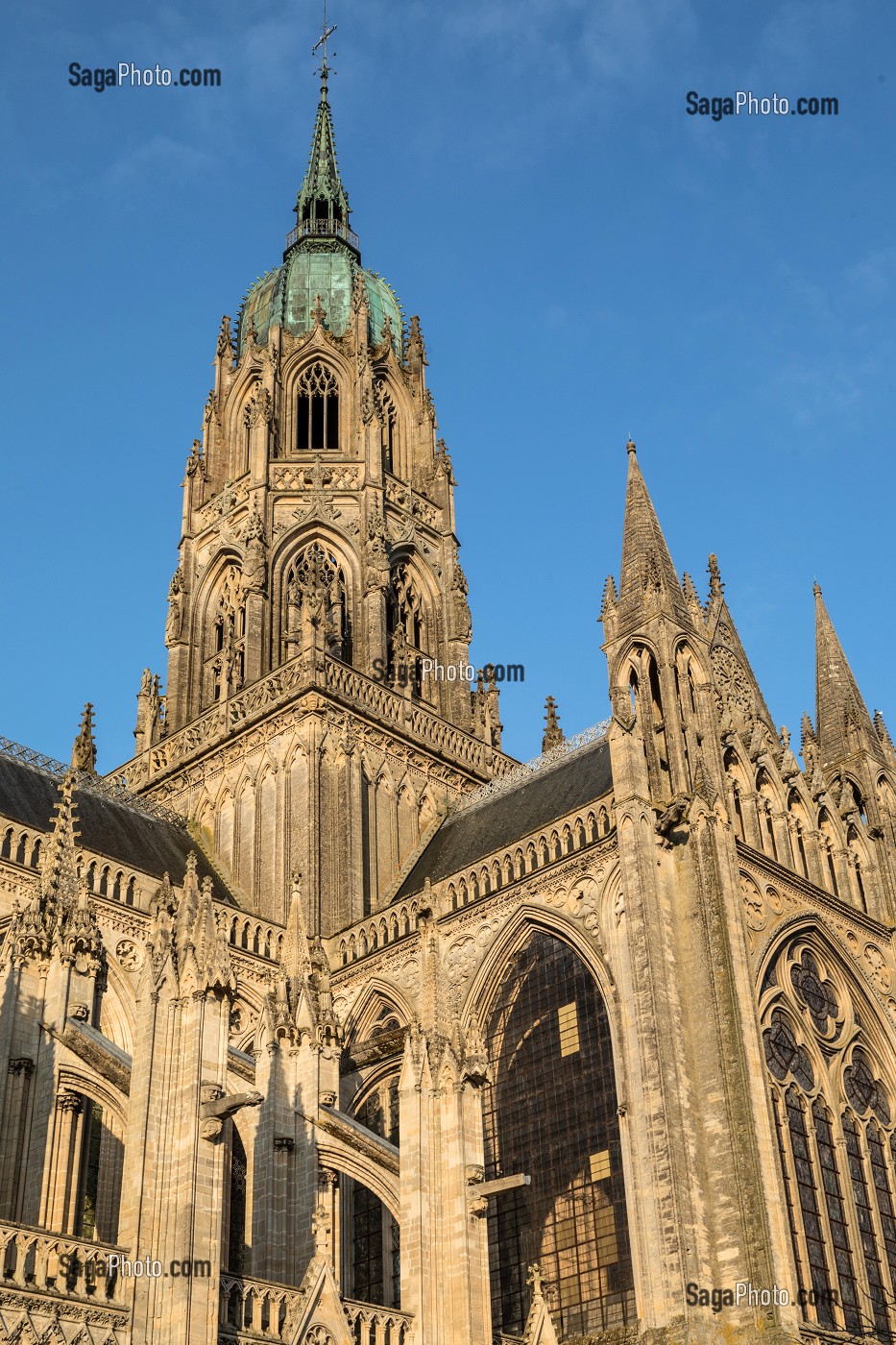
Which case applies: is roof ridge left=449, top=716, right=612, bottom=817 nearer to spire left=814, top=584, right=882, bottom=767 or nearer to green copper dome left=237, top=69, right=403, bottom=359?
spire left=814, top=584, right=882, bottom=767

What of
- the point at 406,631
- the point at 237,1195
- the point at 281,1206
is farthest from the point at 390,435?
the point at 281,1206

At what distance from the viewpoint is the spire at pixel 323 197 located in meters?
49.8

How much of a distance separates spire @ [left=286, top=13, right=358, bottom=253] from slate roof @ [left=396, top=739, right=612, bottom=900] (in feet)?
69.7

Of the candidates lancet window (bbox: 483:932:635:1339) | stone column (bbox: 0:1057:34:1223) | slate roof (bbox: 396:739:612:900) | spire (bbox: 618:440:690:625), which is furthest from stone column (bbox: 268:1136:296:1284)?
spire (bbox: 618:440:690:625)

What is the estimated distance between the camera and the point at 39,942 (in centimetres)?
2008

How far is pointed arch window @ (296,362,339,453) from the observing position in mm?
43938

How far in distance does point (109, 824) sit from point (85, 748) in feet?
23.1

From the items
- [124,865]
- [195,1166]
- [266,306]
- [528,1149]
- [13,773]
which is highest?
[266,306]

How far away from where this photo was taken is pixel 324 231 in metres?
49.7

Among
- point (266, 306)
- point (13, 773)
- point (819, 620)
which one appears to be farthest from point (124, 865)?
point (266, 306)

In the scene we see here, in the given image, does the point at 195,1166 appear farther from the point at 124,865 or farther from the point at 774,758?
the point at 774,758

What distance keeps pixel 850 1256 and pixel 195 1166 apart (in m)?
14.3

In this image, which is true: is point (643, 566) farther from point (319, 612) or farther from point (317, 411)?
point (317, 411)

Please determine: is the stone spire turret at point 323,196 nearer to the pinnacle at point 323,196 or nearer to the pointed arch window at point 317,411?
the pinnacle at point 323,196
